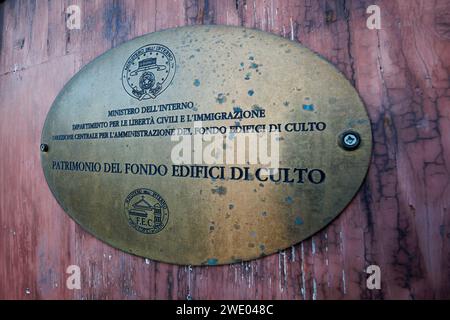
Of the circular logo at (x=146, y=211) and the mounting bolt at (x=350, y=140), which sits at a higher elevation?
the mounting bolt at (x=350, y=140)

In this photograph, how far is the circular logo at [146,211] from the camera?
580 millimetres

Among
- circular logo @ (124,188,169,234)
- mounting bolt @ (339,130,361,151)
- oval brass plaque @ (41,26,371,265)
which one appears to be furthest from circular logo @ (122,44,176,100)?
mounting bolt @ (339,130,361,151)

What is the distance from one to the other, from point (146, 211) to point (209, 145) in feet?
0.70

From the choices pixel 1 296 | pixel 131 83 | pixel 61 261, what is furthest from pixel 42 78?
pixel 1 296

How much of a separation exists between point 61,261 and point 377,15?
3.09 feet

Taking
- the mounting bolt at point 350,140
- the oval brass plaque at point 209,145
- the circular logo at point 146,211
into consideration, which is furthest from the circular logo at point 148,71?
the mounting bolt at point 350,140

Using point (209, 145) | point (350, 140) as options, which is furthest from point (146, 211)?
point (350, 140)

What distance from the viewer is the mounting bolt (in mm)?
463

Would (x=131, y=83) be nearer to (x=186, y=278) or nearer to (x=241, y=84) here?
(x=241, y=84)

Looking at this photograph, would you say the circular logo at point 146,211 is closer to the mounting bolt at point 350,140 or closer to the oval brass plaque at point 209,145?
the oval brass plaque at point 209,145

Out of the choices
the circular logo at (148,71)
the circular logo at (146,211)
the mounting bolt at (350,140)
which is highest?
the circular logo at (148,71)

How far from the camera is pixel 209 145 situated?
55cm

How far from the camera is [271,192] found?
507 millimetres

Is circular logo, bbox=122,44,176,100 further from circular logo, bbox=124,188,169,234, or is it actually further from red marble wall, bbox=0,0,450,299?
circular logo, bbox=124,188,169,234
